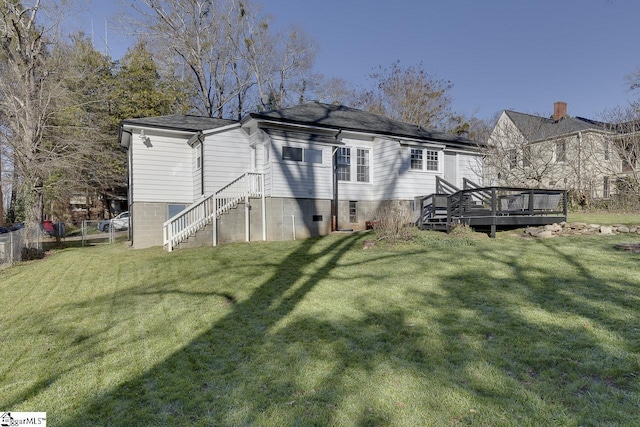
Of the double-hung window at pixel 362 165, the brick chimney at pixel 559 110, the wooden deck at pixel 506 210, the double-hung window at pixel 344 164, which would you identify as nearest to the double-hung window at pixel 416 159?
the double-hung window at pixel 362 165

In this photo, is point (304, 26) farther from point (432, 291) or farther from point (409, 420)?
point (409, 420)

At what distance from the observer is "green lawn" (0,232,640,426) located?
2.71 meters

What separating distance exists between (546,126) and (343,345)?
25.6 meters

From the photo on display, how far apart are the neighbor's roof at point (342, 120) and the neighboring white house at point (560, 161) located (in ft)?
11.5

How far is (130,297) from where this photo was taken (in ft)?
20.3

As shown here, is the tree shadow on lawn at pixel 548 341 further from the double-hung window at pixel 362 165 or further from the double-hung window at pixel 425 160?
the double-hung window at pixel 425 160

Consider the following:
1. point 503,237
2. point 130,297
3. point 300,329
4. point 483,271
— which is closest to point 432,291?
point 483,271

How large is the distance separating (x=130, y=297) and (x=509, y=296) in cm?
611

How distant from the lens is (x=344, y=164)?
15.2 m

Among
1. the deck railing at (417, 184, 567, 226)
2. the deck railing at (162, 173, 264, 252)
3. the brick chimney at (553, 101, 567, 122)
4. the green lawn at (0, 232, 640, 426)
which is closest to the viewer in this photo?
the green lawn at (0, 232, 640, 426)

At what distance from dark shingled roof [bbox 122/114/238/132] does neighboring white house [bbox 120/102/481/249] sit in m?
0.05

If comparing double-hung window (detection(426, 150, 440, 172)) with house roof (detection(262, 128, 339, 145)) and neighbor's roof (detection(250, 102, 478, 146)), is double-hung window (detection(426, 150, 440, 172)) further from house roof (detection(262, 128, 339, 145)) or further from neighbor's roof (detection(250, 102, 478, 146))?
house roof (detection(262, 128, 339, 145))

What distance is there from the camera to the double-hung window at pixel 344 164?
1513cm

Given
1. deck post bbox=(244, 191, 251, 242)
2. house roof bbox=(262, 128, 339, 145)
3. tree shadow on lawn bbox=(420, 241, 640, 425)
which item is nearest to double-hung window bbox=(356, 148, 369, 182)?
house roof bbox=(262, 128, 339, 145)
